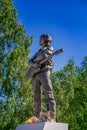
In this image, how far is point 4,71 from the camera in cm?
2491

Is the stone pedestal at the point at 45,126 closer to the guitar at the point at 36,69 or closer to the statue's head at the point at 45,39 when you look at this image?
the guitar at the point at 36,69

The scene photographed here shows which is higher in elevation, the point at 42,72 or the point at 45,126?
the point at 42,72

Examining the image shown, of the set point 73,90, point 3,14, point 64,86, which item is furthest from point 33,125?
point 64,86

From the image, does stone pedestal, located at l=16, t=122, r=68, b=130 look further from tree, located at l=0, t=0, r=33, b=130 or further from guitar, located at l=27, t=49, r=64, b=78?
tree, located at l=0, t=0, r=33, b=130

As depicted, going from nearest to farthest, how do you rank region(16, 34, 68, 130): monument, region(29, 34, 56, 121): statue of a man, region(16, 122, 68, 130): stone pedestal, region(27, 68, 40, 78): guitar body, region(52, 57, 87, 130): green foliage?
region(16, 122, 68, 130): stone pedestal < region(16, 34, 68, 130): monument < region(29, 34, 56, 121): statue of a man < region(27, 68, 40, 78): guitar body < region(52, 57, 87, 130): green foliage

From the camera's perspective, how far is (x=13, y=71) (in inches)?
987

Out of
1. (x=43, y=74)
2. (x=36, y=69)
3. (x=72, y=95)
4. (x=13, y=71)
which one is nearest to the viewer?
(x=43, y=74)

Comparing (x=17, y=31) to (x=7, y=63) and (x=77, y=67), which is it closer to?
(x=7, y=63)

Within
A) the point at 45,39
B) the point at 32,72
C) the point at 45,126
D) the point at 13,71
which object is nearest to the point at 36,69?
the point at 32,72

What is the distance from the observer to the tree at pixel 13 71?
80.6 ft

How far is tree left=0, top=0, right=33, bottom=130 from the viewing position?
80.6 feet

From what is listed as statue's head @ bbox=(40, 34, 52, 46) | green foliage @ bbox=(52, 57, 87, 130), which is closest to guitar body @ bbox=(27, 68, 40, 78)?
statue's head @ bbox=(40, 34, 52, 46)

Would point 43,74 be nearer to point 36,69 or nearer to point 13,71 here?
point 36,69

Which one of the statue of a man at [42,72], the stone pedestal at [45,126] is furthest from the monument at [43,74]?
the stone pedestal at [45,126]
